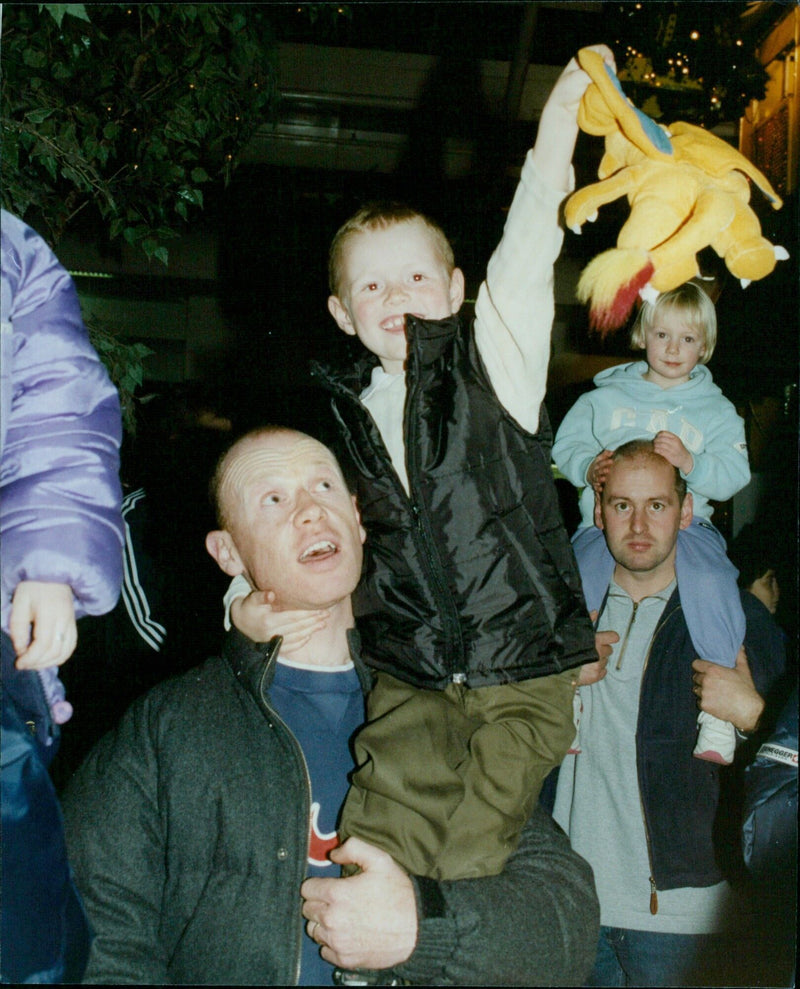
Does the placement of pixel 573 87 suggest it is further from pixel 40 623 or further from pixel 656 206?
pixel 40 623

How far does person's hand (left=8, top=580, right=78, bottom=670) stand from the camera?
1404 millimetres

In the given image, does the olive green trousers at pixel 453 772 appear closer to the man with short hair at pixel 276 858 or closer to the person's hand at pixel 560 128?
the man with short hair at pixel 276 858

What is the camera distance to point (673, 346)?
2.60 m

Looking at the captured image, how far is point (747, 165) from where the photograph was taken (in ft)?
4.98

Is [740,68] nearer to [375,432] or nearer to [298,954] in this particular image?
[375,432]

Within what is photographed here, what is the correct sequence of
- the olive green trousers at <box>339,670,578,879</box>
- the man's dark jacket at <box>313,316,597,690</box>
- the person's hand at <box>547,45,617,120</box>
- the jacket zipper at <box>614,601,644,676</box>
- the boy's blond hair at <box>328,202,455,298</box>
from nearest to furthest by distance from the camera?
the person's hand at <box>547,45,617,120</box> < the olive green trousers at <box>339,670,578,879</box> < the man's dark jacket at <box>313,316,597,690</box> < the boy's blond hair at <box>328,202,455,298</box> < the jacket zipper at <box>614,601,644,676</box>

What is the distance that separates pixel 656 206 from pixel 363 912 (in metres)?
1.27

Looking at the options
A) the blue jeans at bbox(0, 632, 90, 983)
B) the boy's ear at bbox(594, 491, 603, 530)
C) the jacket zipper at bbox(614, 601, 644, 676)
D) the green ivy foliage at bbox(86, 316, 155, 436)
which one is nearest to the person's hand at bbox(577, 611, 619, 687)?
the jacket zipper at bbox(614, 601, 644, 676)

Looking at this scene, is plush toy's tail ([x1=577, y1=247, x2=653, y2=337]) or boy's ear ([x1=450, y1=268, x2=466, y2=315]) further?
boy's ear ([x1=450, y1=268, x2=466, y2=315])

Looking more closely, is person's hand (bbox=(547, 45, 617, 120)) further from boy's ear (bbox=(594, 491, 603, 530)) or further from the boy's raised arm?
boy's ear (bbox=(594, 491, 603, 530))

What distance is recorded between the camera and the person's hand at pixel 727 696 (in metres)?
2.20

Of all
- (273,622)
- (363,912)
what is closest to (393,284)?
(273,622)

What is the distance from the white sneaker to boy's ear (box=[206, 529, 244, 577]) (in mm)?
1222

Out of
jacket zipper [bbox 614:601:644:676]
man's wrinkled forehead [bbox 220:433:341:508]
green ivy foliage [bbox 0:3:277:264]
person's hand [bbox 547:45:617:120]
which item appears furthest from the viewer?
green ivy foliage [bbox 0:3:277:264]
